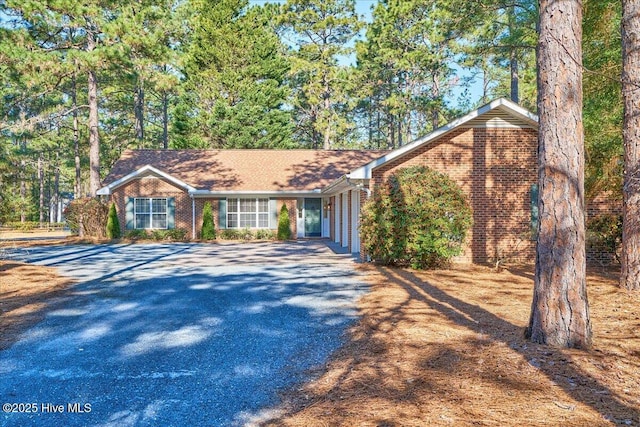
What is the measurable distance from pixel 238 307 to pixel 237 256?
7966 millimetres

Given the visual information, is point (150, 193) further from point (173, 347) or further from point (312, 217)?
point (173, 347)

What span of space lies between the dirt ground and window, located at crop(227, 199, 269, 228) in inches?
614

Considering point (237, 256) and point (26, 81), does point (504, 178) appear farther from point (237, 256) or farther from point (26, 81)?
point (26, 81)

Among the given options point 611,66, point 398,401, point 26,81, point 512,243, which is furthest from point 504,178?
point 26,81

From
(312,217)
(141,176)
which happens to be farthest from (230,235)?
(141,176)

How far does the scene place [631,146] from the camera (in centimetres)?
891

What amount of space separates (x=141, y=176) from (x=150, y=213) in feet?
6.19

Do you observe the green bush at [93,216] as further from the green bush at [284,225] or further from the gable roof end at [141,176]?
the green bush at [284,225]

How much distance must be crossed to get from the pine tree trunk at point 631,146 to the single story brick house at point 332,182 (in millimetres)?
3825

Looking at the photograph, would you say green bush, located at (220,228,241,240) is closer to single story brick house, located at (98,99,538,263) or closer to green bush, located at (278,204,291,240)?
single story brick house, located at (98,99,538,263)

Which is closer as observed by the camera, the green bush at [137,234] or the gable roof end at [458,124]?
the gable roof end at [458,124]

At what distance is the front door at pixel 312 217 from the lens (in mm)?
24078

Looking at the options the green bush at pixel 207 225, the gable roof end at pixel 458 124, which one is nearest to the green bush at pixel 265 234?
the green bush at pixel 207 225

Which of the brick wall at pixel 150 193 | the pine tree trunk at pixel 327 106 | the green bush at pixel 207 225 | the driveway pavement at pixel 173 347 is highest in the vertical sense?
the pine tree trunk at pixel 327 106
